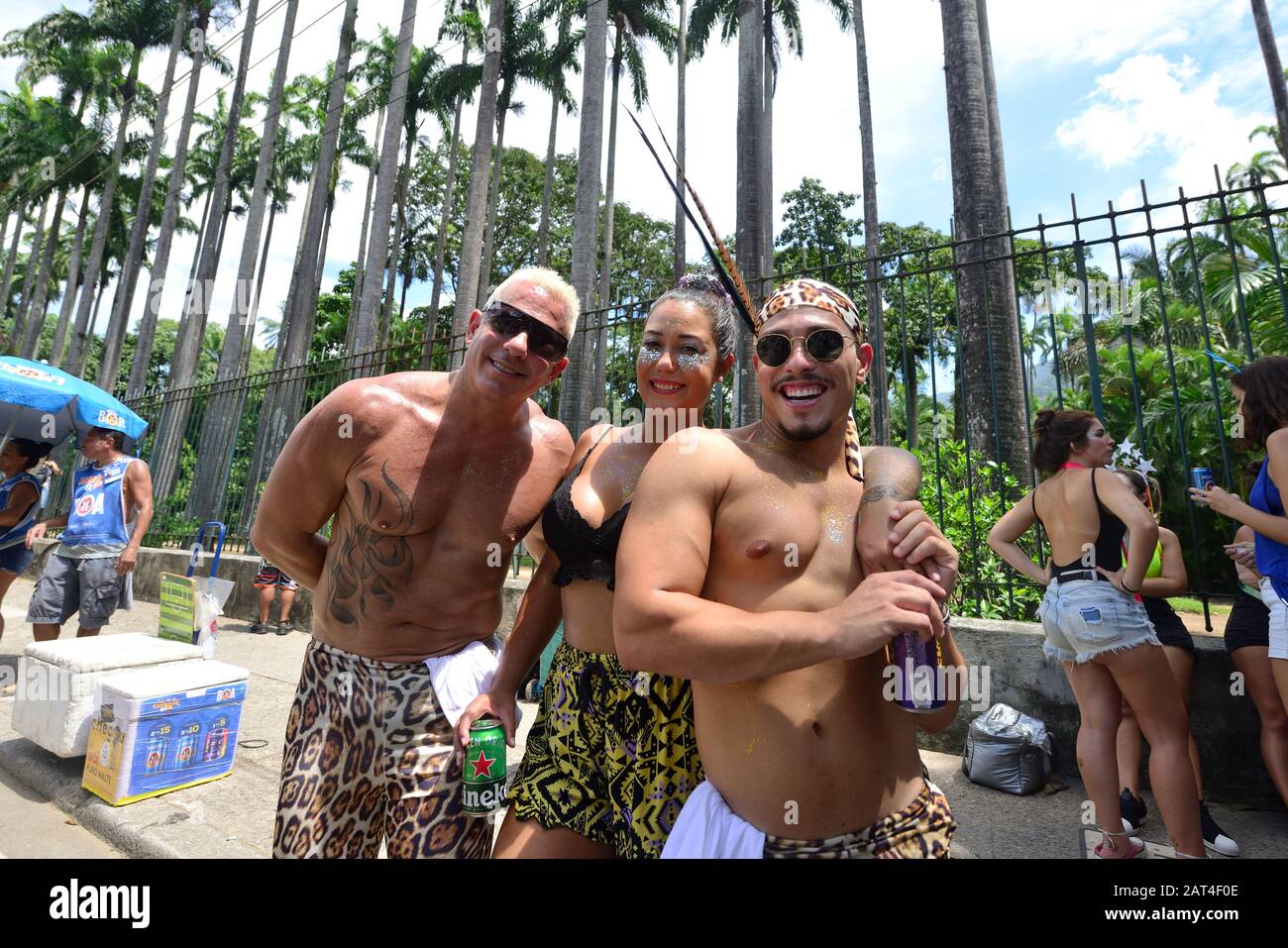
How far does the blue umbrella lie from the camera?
5887 millimetres

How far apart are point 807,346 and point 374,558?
145cm

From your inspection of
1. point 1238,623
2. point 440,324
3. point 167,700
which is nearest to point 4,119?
point 440,324

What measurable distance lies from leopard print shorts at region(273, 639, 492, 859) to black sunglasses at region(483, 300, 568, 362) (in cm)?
106

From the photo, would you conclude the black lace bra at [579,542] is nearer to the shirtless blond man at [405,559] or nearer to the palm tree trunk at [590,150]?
the shirtless blond man at [405,559]

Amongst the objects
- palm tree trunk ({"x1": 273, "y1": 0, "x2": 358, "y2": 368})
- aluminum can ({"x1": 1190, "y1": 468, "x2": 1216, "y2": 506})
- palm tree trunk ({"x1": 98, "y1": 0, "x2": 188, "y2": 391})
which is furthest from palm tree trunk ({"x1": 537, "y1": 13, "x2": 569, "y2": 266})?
aluminum can ({"x1": 1190, "y1": 468, "x2": 1216, "y2": 506})

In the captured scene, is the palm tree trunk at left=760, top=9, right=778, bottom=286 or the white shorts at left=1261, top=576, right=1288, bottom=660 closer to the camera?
the white shorts at left=1261, top=576, right=1288, bottom=660

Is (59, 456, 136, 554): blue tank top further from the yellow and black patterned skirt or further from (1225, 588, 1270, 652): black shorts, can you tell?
(1225, 588, 1270, 652): black shorts

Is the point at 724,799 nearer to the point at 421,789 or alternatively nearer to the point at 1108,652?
the point at 421,789

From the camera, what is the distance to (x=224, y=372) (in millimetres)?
18062

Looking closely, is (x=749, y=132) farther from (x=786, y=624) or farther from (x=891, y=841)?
(x=891, y=841)

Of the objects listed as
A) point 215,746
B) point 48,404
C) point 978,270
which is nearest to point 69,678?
point 215,746

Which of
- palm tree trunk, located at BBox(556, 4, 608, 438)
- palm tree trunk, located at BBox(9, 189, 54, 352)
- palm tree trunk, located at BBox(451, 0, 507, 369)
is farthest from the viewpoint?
palm tree trunk, located at BBox(9, 189, 54, 352)

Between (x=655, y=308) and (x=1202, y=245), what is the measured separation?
26.2 metres

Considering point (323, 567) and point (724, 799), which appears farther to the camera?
point (323, 567)
